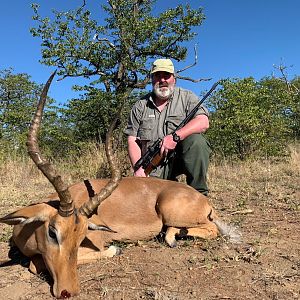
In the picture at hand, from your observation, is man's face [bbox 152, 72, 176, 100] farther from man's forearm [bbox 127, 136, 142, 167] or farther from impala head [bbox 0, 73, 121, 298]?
impala head [bbox 0, 73, 121, 298]

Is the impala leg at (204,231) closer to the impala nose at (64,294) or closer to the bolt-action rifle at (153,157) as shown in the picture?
the bolt-action rifle at (153,157)

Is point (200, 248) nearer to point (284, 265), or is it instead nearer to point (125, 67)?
point (284, 265)

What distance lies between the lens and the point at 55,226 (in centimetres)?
329

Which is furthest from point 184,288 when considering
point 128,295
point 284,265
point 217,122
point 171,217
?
point 217,122

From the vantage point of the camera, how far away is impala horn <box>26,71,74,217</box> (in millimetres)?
3164

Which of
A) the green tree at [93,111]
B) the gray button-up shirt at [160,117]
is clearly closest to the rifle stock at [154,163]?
the gray button-up shirt at [160,117]

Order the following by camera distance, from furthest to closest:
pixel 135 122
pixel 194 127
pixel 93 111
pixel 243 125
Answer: pixel 93 111 → pixel 243 125 → pixel 135 122 → pixel 194 127

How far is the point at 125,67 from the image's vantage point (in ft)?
57.0

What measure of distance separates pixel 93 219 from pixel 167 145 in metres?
1.60

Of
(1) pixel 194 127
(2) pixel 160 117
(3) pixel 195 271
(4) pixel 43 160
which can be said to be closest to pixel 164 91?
(2) pixel 160 117

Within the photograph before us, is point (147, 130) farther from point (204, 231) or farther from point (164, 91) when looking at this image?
point (204, 231)

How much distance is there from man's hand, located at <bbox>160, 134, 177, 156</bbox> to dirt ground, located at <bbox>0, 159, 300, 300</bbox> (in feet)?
4.34

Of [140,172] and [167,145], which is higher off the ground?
[167,145]

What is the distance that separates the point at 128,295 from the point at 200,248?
133 centimetres
